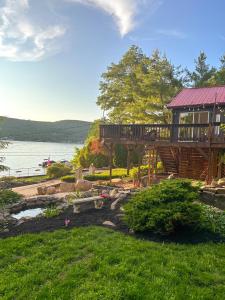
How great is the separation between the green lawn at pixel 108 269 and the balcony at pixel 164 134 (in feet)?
34.6

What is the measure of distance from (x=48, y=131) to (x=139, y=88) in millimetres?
108385

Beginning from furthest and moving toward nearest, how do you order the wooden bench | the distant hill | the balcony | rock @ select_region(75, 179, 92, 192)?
the distant hill → rock @ select_region(75, 179, 92, 192) → the balcony → the wooden bench

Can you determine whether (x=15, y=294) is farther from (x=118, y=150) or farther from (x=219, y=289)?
(x=118, y=150)

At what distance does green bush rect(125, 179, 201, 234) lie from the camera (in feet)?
22.8

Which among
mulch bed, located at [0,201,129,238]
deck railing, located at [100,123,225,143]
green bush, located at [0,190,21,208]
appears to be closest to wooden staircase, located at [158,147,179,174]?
deck railing, located at [100,123,225,143]

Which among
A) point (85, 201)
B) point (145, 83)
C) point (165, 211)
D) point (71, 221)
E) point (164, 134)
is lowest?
point (71, 221)

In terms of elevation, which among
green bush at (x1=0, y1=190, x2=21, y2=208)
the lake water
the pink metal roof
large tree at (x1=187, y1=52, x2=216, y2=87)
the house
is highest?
large tree at (x1=187, y1=52, x2=216, y2=87)

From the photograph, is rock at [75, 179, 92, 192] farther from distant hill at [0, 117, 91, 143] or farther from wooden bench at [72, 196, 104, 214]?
distant hill at [0, 117, 91, 143]

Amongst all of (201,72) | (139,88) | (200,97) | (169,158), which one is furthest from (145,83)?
(201,72)

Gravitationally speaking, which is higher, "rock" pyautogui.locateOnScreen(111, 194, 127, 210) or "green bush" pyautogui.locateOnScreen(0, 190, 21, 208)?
"rock" pyautogui.locateOnScreen(111, 194, 127, 210)

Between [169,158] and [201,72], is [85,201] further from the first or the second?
[201,72]

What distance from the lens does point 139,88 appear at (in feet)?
108

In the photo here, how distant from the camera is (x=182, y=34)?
15.8 metres

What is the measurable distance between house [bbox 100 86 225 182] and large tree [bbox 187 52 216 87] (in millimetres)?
14265
